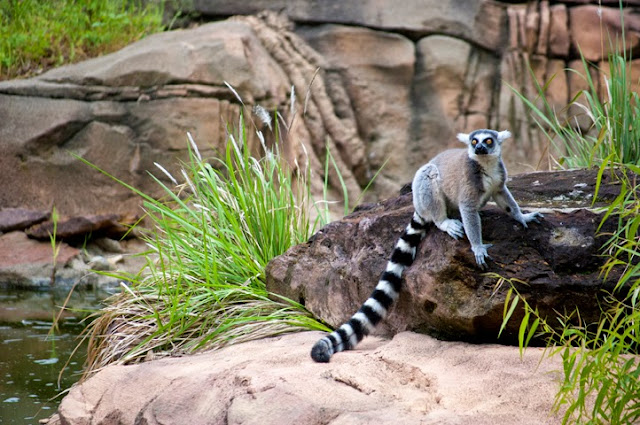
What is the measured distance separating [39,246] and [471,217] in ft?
23.1

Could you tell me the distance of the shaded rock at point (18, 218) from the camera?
353 inches

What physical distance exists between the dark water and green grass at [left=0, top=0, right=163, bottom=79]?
385cm

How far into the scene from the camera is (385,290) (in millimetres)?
3566

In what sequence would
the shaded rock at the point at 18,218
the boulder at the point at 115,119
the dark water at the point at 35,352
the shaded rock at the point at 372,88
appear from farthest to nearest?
1. the shaded rock at the point at 372,88
2. the boulder at the point at 115,119
3. the shaded rock at the point at 18,218
4. the dark water at the point at 35,352

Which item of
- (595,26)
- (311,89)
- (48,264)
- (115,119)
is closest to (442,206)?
(48,264)

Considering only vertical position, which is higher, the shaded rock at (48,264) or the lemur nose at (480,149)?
the lemur nose at (480,149)

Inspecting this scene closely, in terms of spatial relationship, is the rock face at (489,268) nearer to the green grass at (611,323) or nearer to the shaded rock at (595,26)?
the green grass at (611,323)

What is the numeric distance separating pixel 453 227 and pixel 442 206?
0.55 ft

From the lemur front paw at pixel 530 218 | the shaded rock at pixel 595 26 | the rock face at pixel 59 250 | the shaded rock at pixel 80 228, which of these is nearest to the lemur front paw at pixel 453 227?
the lemur front paw at pixel 530 218

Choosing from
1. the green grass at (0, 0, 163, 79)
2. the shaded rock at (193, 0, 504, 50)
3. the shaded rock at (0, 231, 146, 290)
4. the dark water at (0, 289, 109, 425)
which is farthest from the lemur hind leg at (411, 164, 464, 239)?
the green grass at (0, 0, 163, 79)

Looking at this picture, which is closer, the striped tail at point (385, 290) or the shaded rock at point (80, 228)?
the striped tail at point (385, 290)

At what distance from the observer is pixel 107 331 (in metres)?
4.79

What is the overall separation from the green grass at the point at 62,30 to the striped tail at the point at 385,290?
829 cm

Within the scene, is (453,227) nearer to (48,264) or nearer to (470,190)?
(470,190)
